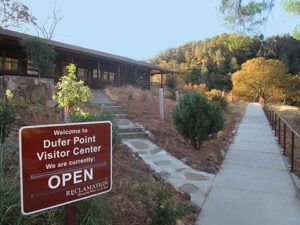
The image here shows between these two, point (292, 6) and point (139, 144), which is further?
point (292, 6)

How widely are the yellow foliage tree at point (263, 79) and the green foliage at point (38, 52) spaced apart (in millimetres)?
27563

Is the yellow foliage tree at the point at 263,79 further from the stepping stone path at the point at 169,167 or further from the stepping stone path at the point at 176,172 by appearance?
the stepping stone path at the point at 176,172

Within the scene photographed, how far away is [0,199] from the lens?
2160mm

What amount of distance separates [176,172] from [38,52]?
1023 cm

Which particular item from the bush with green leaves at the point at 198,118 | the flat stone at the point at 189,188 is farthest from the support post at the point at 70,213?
the bush with green leaves at the point at 198,118

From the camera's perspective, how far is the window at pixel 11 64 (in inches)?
522

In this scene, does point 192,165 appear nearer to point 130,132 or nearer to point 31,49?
point 130,132

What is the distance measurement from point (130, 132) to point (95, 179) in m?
5.19

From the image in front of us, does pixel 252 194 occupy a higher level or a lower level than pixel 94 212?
lower

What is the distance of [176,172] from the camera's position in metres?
4.45

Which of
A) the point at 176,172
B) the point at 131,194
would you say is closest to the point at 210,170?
the point at 176,172

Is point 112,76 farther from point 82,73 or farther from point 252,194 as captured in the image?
point 252,194

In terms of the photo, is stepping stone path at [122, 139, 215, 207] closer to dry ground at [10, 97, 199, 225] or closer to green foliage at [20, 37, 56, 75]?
dry ground at [10, 97, 199, 225]

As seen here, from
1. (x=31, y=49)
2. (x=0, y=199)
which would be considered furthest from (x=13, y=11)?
(x=0, y=199)
